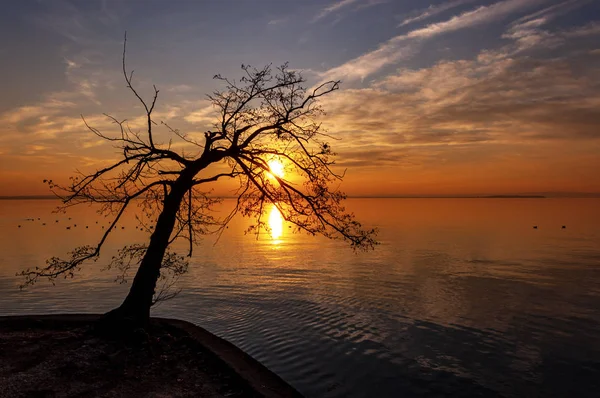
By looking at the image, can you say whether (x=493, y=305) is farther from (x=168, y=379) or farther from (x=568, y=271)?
(x=168, y=379)

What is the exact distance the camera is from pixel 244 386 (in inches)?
458

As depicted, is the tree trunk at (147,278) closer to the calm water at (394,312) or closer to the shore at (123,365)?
the shore at (123,365)

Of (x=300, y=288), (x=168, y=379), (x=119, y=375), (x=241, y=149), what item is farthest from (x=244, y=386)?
(x=300, y=288)

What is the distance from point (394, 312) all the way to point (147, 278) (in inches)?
565

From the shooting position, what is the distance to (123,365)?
12.6 metres

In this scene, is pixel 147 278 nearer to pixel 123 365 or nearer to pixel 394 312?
pixel 123 365

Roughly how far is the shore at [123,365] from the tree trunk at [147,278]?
718mm

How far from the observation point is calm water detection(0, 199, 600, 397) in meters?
15.6

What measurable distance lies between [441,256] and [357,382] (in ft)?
110

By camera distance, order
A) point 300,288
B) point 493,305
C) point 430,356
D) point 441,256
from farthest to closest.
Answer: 1. point 441,256
2. point 300,288
3. point 493,305
4. point 430,356

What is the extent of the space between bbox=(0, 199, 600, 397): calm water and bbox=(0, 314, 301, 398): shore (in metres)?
2.96

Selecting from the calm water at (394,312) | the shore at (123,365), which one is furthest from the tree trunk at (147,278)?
the calm water at (394,312)

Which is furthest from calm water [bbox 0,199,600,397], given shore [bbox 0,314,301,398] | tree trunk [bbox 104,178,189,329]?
tree trunk [bbox 104,178,189,329]

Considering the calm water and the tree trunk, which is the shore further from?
the calm water
